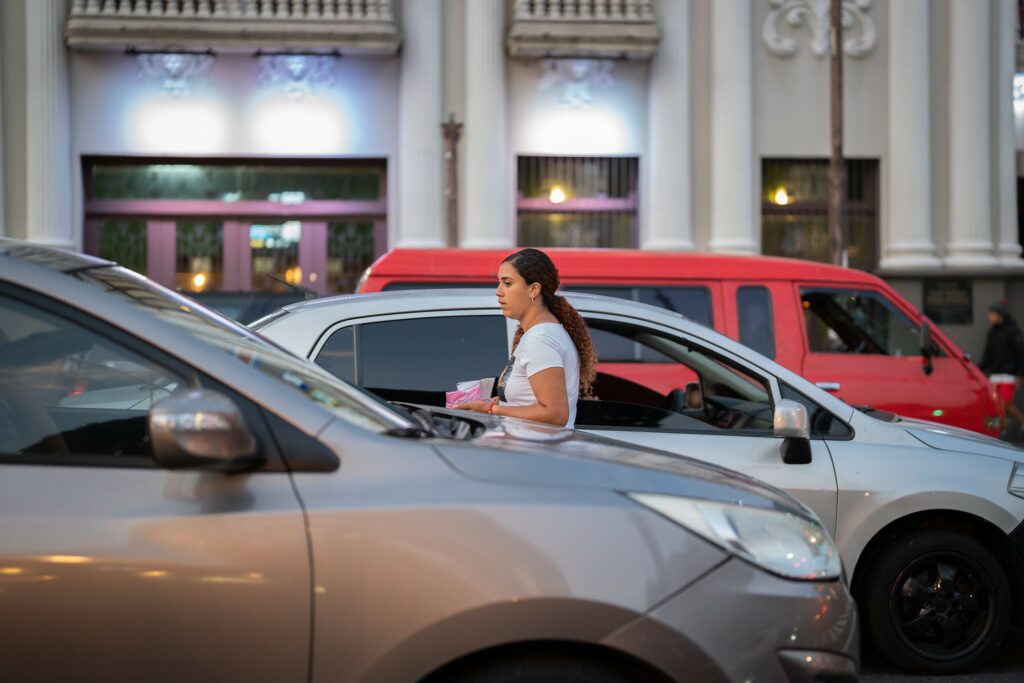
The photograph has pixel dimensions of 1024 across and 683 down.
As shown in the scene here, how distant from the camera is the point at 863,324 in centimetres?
841

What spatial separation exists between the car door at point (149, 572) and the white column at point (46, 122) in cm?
1483

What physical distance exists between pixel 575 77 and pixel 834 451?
1297cm

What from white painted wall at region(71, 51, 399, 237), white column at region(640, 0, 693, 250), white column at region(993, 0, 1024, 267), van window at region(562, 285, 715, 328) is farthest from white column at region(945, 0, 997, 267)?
van window at region(562, 285, 715, 328)

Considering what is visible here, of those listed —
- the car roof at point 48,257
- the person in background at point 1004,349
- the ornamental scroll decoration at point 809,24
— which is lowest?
the person in background at point 1004,349

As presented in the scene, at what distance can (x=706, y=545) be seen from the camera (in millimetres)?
2729

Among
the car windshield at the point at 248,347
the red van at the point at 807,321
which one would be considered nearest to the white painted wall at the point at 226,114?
the red van at the point at 807,321

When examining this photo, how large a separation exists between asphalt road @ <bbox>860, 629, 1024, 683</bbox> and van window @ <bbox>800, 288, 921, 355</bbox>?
3.04 meters

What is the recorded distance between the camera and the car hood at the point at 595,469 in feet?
9.07

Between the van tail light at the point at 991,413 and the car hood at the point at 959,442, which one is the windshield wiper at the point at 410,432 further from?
the van tail light at the point at 991,413

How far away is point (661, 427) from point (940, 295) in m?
13.5

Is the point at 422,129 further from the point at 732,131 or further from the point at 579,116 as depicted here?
the point at 732,131

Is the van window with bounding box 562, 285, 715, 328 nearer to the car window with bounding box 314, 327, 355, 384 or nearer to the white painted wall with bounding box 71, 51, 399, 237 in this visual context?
the car window with bounding box 314, 327, 355, 384

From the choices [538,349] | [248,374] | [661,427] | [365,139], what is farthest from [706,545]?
[365,139]

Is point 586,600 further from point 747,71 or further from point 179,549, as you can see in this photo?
point 747,71
